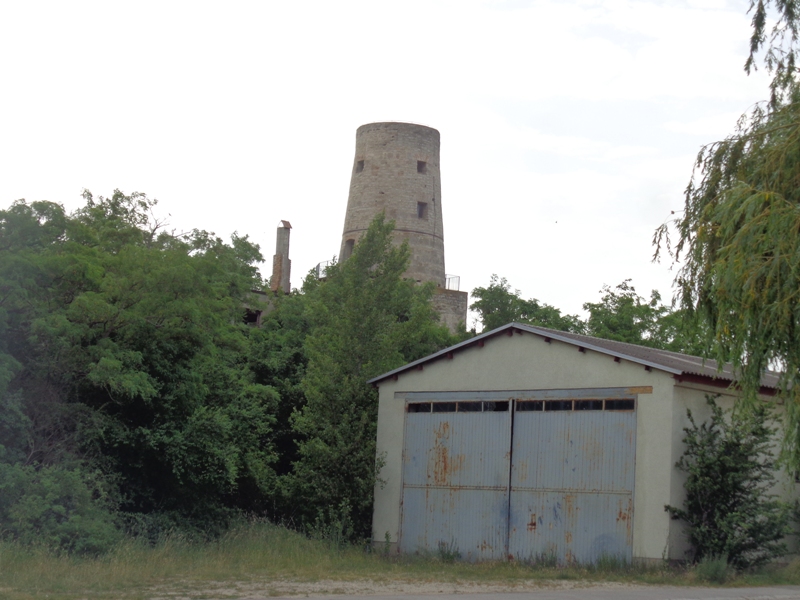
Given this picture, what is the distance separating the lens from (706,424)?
19281 mm

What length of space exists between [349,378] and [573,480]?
6598 mm

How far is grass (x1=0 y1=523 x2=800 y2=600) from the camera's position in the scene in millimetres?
14141

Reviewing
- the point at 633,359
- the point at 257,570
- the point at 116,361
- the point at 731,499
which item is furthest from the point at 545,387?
the point at 116,361

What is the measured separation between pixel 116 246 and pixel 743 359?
16.1 meters

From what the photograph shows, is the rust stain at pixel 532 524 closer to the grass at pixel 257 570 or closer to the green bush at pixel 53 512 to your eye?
the grass at pixel 257 570

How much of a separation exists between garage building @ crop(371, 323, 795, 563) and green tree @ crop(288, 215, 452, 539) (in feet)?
1.96

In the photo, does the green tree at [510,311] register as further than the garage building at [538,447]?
Yes

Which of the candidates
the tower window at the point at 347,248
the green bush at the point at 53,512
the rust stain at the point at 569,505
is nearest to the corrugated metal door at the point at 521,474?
the rust stain at the point at 569,505

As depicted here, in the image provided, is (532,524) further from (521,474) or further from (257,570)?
(257,570)

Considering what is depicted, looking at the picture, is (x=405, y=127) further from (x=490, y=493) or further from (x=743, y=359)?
(x=743, y=359)

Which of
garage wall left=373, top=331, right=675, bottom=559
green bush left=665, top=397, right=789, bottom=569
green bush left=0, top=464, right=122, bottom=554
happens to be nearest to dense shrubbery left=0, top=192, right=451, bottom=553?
green bush left=0, top=464, right=122, bottom=554

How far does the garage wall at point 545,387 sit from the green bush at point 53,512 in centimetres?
685

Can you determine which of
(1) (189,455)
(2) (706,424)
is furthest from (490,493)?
(1) (189,455)

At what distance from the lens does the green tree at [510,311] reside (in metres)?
43.4
